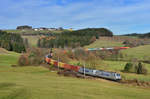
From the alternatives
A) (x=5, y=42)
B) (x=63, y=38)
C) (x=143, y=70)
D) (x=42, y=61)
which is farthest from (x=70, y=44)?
(x=143, y=70)

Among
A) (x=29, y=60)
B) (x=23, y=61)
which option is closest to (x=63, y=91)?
(x=23, y=61)

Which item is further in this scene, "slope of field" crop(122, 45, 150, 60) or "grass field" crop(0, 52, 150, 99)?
"slope of field" crop(122, 45, 150, 60)

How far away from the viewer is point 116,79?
143ft

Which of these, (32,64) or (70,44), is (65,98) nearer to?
(32,64)

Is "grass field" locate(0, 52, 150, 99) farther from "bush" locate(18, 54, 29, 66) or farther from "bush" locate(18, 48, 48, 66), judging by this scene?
"bush" locate(18, 48, 48, 66)

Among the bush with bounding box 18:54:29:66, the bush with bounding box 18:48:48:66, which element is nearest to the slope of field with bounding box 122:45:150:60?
the bush with bounding box 18:48:48:66

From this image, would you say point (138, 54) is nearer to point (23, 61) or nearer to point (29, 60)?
point (29, 60)

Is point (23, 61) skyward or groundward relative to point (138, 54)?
groundward

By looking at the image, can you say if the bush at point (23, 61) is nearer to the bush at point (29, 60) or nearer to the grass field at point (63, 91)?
the bush at point (29, 60)

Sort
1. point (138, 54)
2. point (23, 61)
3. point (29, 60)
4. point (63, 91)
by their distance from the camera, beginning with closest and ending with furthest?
point (63, 91) < point (23, 61) < point (29, 60) < point (138, 54)

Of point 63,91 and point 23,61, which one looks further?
point 23,61

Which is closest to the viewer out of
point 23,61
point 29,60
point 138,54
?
point 23,61

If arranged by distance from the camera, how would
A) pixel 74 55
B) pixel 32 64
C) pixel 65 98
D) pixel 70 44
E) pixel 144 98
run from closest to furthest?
pixel 65 98 < pixel 144 98 < pixel 32 64 < pixel 74 55 < pixel 70 44

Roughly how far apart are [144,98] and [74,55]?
82.1 m
